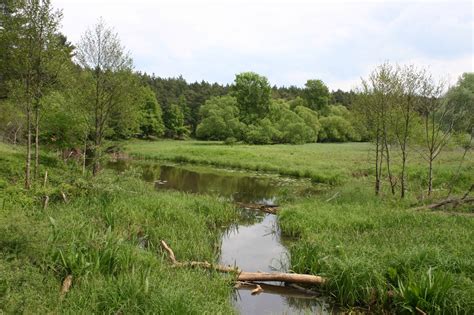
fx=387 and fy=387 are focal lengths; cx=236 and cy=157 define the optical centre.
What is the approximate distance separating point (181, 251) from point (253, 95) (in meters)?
64.7

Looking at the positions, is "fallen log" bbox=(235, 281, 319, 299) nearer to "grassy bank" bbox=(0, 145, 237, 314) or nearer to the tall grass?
the tall grass

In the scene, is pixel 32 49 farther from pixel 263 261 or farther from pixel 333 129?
pixel 333 129

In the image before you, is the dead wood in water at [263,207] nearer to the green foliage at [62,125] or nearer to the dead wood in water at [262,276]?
the dead wood in water at [262,276]

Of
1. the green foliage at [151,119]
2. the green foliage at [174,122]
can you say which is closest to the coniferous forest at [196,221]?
the green foliage at [151,119]

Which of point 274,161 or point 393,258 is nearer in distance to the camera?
point 393,258

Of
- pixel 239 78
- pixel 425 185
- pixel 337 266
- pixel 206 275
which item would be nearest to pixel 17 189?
pixel 206 275

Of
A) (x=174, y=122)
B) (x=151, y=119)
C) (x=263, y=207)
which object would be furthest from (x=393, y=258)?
(x=174, y=122)

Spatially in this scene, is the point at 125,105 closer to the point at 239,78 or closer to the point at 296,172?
the point at 296,172

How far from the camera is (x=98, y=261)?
26.0 feet

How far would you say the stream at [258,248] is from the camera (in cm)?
853

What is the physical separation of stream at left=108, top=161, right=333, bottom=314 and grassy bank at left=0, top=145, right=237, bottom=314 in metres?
0.77

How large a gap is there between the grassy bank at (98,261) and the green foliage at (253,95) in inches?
2372

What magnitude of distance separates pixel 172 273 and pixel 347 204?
10140mm

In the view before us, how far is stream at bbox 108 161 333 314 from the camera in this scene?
8.53 m
